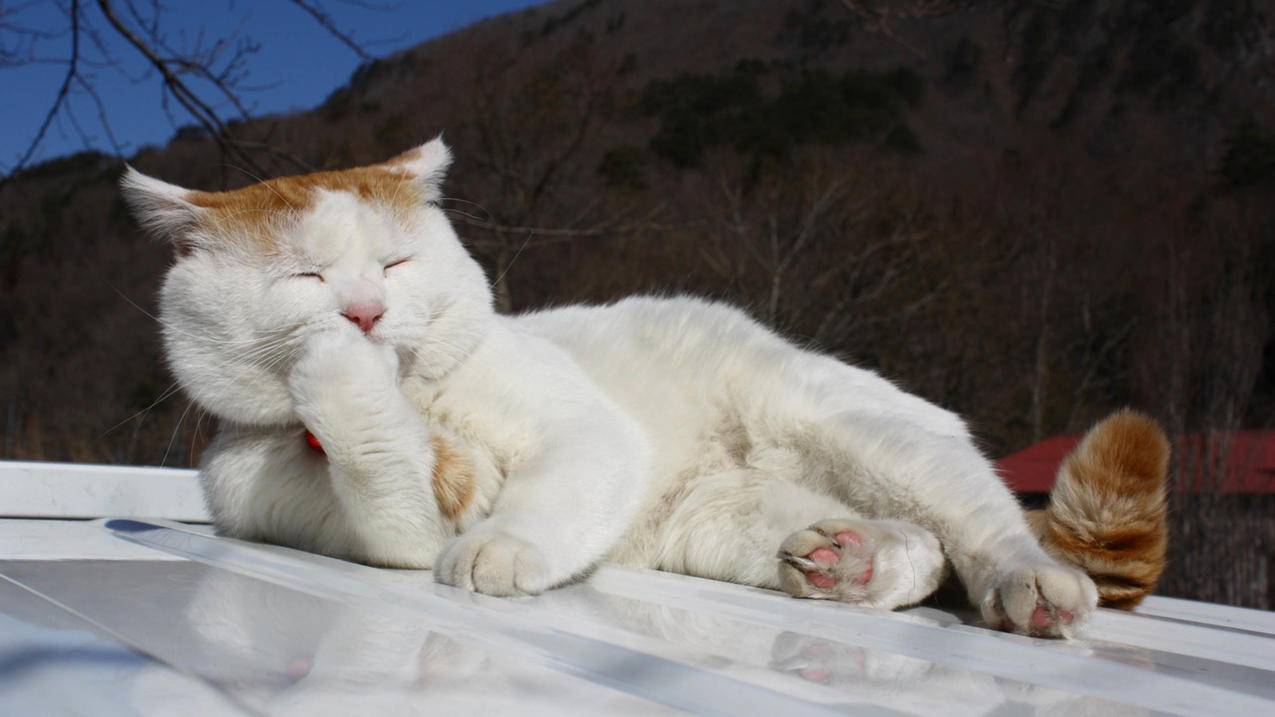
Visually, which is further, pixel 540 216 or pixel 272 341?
pixel 540 216

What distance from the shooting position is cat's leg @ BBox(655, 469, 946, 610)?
4.02 feet

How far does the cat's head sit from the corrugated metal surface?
31 cm

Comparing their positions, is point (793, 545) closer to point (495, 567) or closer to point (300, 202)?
point (495, 567)

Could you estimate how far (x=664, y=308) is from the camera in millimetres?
2033

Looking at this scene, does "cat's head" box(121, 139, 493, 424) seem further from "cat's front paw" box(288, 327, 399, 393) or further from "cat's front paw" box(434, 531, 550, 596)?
"cat's front paw" box(434, 531, 550, 596)

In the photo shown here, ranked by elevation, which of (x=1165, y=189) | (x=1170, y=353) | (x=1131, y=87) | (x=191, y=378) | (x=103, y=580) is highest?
(x=1131, y=87)

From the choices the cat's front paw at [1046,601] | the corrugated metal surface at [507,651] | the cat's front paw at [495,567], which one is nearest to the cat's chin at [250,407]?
the corrugated metal surface at [507,651]

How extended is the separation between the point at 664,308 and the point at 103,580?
1315 millimetres

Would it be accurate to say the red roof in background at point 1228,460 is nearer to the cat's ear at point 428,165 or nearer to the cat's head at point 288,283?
the cat's ear at point 428,165

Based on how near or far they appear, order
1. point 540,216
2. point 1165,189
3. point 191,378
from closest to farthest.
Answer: point 191,378 → point 540,216 → point 1165,189

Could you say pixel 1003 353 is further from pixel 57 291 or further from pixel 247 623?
pixel 247 623

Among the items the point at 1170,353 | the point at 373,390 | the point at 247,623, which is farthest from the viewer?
the point at 1170,353

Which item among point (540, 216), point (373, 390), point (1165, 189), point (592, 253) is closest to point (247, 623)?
point (373, 390)

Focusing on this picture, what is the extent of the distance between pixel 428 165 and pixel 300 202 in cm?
30
